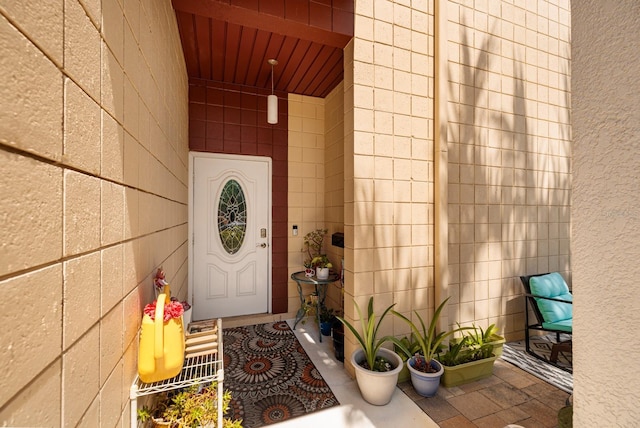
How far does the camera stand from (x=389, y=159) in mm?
2117

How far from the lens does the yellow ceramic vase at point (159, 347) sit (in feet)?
3.05

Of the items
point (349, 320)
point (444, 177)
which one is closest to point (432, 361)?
point (349, 320)

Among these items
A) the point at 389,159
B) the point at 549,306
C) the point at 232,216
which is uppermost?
the point at 389,159

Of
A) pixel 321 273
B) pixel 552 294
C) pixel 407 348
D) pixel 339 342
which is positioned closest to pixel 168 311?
pixel 339 342

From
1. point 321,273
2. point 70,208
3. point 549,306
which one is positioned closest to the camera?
point 70,208

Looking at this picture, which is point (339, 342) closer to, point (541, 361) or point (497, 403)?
point (497, 403)

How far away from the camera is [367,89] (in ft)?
6.75

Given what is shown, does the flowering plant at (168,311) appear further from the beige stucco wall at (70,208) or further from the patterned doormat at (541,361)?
the patterned doormat at (541,361)

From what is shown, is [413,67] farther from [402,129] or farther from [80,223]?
[80,223]

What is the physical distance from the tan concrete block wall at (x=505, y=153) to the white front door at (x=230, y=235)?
2.05 metres

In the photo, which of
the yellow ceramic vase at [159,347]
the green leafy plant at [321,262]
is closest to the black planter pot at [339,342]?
the green leafy plant at [321,262]

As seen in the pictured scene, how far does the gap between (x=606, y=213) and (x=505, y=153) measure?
2439 mm

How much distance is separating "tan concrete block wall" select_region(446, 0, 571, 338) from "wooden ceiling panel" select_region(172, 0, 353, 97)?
3.86 feet

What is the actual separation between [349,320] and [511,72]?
284 cm
